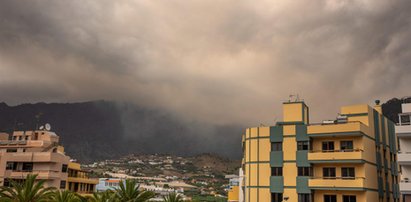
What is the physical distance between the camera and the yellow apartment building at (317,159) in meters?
53.4

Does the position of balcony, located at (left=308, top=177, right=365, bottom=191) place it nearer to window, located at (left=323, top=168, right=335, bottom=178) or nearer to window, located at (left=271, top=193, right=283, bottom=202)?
window, located at (left=323, top=168, right=335, bottom=178)

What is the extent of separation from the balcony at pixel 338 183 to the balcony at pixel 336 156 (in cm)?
222

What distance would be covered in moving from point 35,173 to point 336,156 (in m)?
52.3

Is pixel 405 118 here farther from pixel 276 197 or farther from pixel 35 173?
pixel 35 173

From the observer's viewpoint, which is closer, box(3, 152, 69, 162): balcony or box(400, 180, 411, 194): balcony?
box(400, 180, 411, 194): balcony

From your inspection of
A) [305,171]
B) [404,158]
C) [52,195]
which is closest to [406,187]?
[404,158]

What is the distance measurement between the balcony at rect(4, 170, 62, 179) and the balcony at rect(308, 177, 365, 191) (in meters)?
46.1

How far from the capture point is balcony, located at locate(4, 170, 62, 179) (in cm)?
7650

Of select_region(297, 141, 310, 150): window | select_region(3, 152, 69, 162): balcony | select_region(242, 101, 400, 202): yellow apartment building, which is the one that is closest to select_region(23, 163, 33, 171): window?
select_region(3, 152, 69, 162): balcony

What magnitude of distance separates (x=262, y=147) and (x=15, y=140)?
55314 mm

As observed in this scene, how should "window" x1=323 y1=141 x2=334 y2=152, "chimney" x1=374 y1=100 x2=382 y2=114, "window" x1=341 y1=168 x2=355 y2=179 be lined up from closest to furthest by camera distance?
1. "window" x1=341 y1=168 x2=355 y2=179
2. "window" x1=323 y1=141 x2=334 y2=152
3. "chimney" x1=374 y1=100 x2=382 y2=114

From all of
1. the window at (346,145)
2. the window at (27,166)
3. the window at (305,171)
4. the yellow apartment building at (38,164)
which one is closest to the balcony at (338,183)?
the window at (305,171)

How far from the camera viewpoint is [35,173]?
77125mm

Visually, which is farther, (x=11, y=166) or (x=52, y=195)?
(x=11, y=166)
